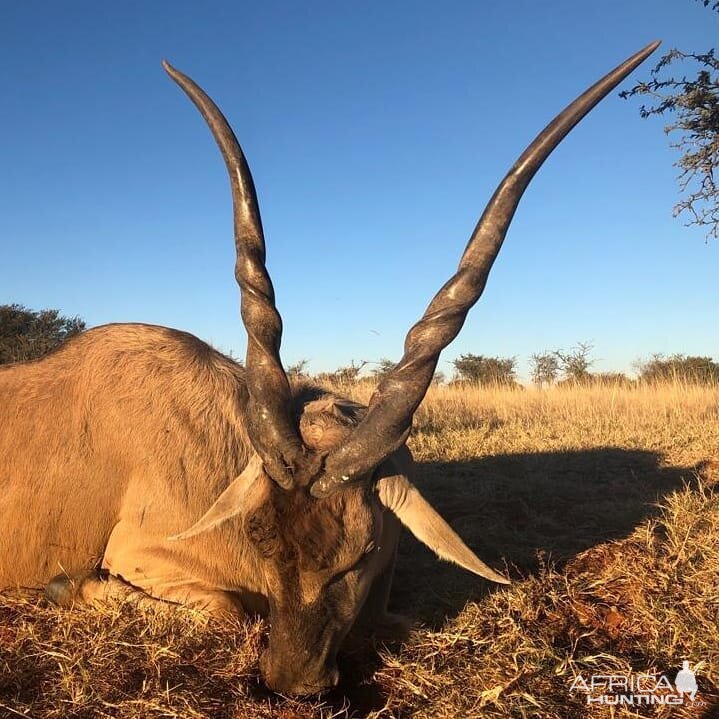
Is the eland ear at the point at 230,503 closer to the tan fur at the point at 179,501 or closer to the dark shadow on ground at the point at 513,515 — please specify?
the tan fur at the point at 179,501

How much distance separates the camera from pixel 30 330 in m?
17.8

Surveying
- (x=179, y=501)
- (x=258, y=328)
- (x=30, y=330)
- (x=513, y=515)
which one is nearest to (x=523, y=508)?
(x=513, y=515)

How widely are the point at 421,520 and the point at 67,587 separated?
218 cm

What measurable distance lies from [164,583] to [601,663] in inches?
Answer: 91.1

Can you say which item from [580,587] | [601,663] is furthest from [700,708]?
[580,587]

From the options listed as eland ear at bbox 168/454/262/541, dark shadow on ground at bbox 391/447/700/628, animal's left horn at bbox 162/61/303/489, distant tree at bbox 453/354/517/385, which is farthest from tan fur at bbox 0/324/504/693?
distant tree at bbox 453/354/517/385

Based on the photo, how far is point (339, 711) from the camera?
263 centimetres

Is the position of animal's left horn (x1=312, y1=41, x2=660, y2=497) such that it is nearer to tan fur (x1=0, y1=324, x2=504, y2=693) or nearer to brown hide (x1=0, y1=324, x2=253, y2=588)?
tan fur (x1=0, y1=324, x2=504, y2=693)

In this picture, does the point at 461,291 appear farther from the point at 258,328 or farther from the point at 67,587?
the point at 67,587

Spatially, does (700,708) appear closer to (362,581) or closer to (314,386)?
(362,581)

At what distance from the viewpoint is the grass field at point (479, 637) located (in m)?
2.68

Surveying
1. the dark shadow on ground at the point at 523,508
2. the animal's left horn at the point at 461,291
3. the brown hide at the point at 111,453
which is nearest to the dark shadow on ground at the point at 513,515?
the dark shadow on ground at the point at 523,508

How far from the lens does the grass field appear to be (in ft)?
8.80

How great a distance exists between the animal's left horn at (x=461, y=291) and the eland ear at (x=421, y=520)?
13.0 inches
